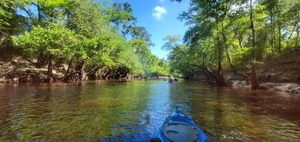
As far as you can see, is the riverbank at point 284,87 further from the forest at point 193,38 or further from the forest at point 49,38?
the forest at point 49,38

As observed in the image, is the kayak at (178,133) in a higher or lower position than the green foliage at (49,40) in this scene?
lower

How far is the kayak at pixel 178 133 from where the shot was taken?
5172mm

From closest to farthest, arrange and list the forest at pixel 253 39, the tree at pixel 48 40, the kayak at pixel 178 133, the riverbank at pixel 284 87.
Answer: the kayak at pixel 178 133
the riverbank at pixel 284 87
the forest at pixel 253 39
the tree at pixel 48 40

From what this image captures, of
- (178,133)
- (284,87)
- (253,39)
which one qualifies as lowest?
(178,133)

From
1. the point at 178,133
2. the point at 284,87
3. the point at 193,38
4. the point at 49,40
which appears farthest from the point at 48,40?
the point at 284,87

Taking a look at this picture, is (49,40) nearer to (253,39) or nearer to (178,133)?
(253,39)

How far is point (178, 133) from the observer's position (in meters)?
5.57

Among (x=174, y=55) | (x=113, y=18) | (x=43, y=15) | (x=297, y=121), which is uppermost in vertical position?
(x=113, y=18)

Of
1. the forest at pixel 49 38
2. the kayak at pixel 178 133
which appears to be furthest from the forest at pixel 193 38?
the kayak at pixel 178 133

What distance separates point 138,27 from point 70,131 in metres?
67.7

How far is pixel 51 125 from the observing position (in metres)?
8.00

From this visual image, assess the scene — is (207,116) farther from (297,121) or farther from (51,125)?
(51,125)

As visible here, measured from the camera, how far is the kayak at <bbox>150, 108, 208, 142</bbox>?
17.0 feet

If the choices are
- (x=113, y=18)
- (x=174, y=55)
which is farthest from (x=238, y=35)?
(x=113, y=18)
